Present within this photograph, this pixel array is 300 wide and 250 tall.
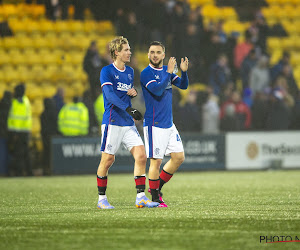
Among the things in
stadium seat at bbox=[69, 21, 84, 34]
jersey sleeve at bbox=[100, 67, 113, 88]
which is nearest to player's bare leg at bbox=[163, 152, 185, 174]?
jersey sleeve at bbox=[100, 67, 113, 88]

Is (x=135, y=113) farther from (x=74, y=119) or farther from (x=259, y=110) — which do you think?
(x=259, y=110)

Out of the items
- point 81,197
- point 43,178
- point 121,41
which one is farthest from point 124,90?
point 43,178

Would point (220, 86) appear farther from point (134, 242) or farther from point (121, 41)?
point (134, 242)

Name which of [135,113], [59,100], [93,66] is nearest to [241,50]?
[93,66]

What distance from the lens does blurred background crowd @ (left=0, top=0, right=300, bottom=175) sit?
49.9 feet

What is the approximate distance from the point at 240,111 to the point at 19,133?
18.4 ft

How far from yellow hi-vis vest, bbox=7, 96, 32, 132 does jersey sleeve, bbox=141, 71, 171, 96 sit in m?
7.40

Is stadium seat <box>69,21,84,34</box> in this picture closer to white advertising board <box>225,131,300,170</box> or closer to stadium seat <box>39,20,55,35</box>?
stadium seat <box>39,20,55,35</box>

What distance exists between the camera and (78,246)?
15.8 ft

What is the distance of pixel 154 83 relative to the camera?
7.59 meters

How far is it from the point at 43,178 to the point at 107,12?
5716 mm

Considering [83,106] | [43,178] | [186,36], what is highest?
[186,36]

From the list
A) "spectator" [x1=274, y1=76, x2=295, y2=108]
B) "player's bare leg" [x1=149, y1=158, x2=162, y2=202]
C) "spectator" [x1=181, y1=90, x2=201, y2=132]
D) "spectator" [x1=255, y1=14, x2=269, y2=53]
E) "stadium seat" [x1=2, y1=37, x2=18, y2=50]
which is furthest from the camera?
"spectator" [x1=255, y1=14, x2=269, y2=53]

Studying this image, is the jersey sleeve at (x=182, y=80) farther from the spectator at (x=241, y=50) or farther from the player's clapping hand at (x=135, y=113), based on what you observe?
the spectator at (x=241, y=50)
